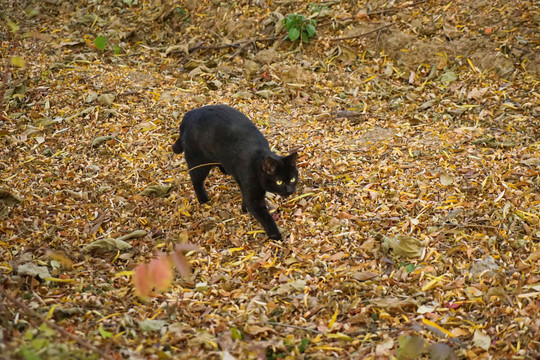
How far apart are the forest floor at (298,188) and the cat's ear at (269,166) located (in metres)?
0.59

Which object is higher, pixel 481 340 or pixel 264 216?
pixel 264 216

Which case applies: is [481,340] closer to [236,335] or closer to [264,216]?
[236,335]

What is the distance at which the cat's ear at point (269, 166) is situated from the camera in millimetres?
4266

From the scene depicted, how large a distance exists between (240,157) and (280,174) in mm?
415

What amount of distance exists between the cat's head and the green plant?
3.05 metres

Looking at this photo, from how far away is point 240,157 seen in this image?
4523 millimetres

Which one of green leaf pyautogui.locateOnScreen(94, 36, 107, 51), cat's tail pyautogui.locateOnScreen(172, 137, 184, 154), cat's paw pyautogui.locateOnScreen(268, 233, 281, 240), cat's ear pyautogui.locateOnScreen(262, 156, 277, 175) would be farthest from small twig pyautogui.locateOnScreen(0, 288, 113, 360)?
green leaf pyautogui.locateOnScreen(94, 36, 107, 51)

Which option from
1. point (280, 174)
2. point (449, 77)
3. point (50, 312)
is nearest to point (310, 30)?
point (449, 77)

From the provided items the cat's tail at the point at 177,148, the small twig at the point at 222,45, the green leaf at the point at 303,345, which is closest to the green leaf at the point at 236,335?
the green leaf at the point at 303,345

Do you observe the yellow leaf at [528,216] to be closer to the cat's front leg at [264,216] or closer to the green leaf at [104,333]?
the cat's front leg at [264,216]

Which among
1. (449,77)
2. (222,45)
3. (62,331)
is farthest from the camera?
(222,45)

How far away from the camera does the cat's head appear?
4.32 metres

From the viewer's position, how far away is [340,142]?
562cm

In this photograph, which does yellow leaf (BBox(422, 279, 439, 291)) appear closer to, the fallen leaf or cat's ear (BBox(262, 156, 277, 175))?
the fallen leaf
